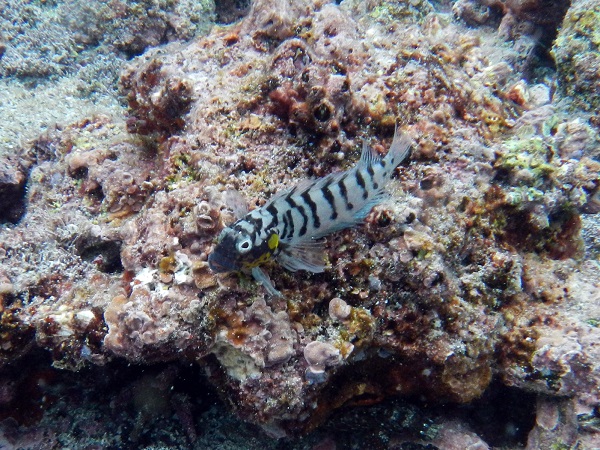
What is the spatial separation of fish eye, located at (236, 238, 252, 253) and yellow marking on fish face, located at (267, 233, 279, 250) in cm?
16

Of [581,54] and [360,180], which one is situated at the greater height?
[360,180]

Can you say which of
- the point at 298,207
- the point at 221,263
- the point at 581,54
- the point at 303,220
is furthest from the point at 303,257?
the point at 581,54

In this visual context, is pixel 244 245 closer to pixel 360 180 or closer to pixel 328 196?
pixel 328 196

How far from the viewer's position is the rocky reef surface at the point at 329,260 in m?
3.01

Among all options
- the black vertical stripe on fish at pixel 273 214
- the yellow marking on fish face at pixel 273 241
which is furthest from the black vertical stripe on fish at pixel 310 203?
the yellow marking on fish face at pixel 273 241

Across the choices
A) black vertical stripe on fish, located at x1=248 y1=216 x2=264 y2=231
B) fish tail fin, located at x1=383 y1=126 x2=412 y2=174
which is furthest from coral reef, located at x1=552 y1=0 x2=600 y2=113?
black vertical stripe on fish, located at x1=248 y1=216 x2=264 y2=231

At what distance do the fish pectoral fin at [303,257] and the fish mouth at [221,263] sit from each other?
1.36 ft

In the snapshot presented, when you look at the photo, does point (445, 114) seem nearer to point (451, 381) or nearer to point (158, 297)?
point (451, 381)

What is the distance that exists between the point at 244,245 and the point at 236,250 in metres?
0.06

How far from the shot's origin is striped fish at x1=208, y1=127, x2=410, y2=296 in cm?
256

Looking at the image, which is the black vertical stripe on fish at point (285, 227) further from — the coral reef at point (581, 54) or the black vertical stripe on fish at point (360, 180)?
the coral reef at point (581, 54)

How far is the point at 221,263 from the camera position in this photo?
255 centimetres

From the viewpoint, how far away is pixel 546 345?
3549 millimetres

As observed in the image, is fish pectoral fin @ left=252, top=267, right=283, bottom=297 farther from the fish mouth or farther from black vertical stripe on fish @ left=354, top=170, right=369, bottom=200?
black vertical stripe on fish @ left=354, top=170, right=369, bottom=200
